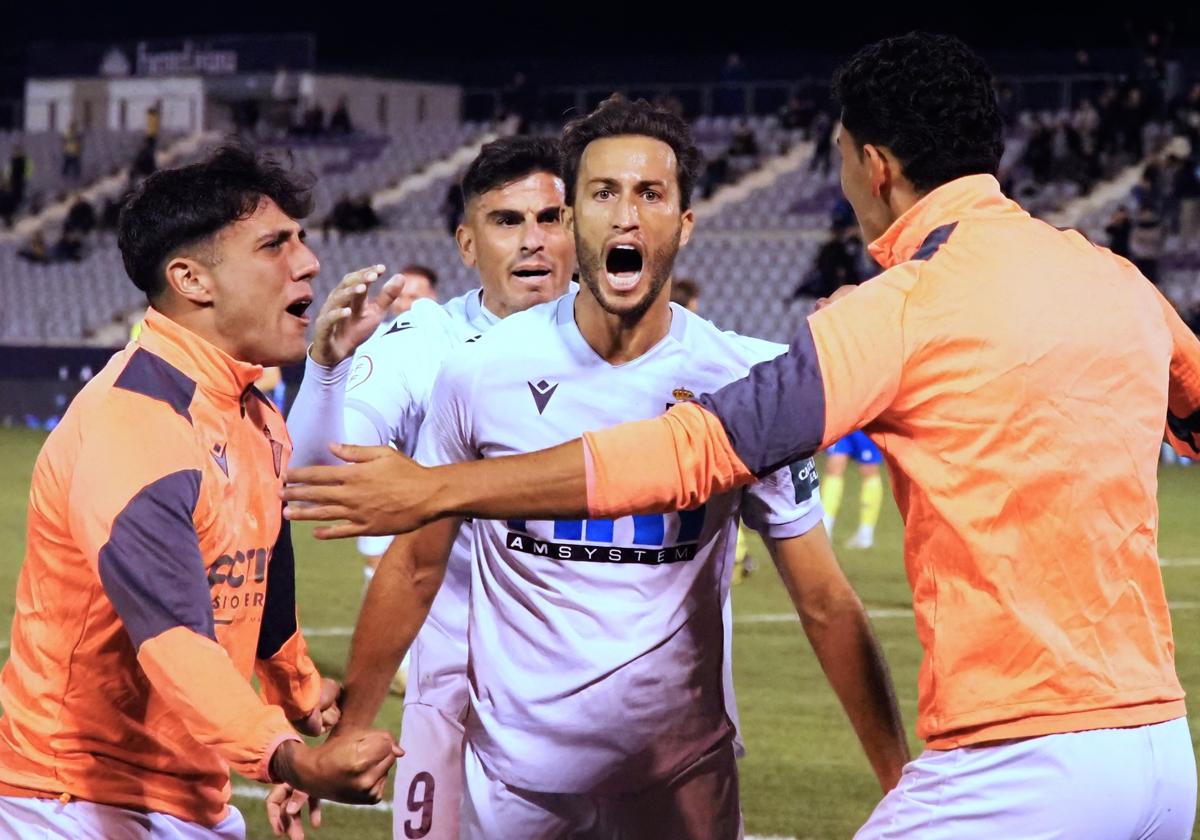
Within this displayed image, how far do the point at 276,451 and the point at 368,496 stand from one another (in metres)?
0.77

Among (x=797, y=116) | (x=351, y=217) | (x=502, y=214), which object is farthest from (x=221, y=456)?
(x=351, y=217)

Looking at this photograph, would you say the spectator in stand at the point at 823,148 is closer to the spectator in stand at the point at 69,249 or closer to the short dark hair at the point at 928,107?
the spectator in stand at the point at 69,249

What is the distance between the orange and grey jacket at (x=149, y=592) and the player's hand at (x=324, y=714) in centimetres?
33

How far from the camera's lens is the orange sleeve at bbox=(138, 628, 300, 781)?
298 centimetres

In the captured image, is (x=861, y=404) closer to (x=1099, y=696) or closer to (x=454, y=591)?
(x=1099, y=696)

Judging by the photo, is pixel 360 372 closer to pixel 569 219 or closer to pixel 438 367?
pixel 438 367

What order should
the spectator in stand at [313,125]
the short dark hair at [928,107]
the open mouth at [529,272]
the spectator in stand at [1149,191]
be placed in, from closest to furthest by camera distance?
1. the short dark hair at [928,107]
2. the open mouth at [529,272]
3. the spectator in stand at [1149,191]
4. the spectator in stand at [313,125]

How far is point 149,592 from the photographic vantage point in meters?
3.02

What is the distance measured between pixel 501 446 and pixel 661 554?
0.42 m

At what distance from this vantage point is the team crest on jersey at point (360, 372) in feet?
16.1

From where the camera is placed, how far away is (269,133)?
41.6m

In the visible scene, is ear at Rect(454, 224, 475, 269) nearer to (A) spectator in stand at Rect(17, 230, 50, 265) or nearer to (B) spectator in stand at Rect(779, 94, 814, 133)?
(B) spectator in stand at Rect(779, 94, 814, 133)

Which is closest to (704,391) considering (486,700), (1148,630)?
(486,700)

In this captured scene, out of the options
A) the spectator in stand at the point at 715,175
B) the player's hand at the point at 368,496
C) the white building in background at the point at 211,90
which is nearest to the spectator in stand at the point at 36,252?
the white building in background at the point at 211,90
